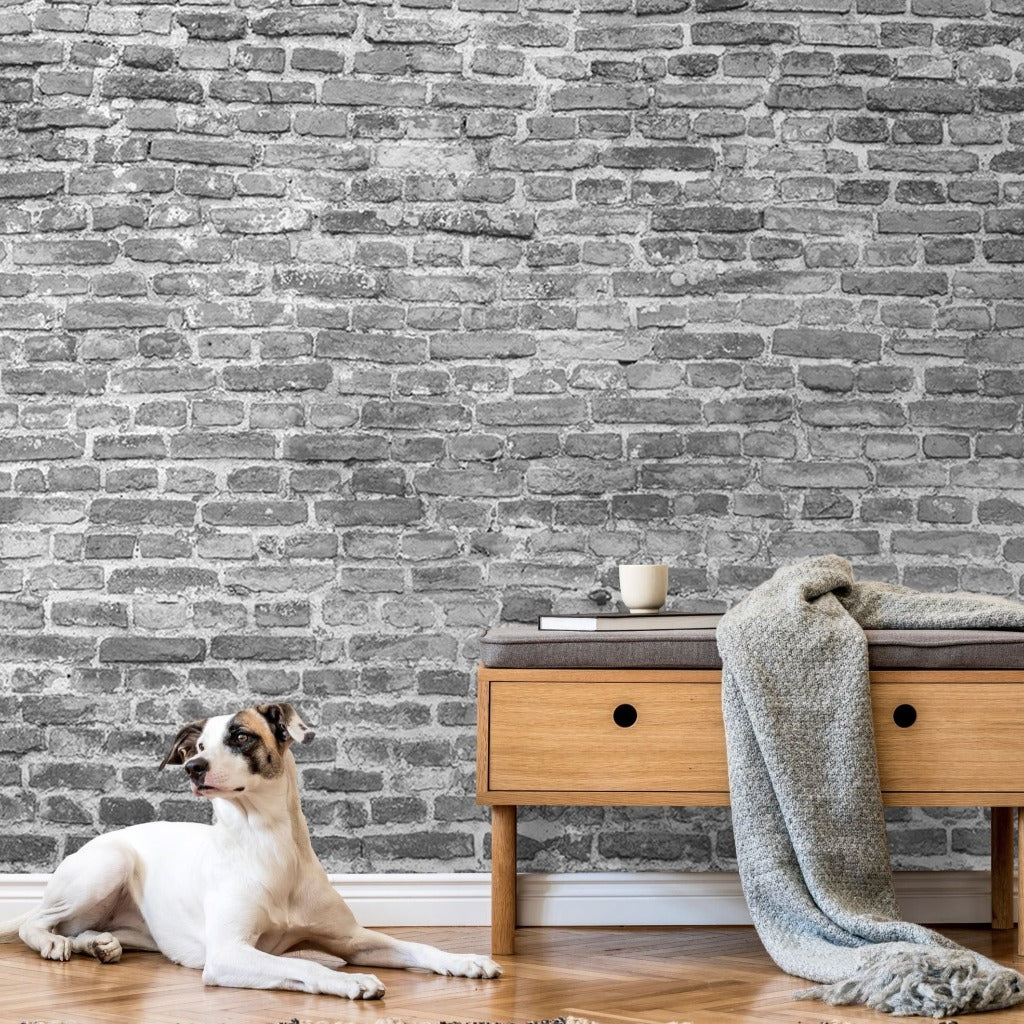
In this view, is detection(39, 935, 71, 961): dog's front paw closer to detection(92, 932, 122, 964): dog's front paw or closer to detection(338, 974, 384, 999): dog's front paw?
detection(92, 932, 122, 964): dog's front paw

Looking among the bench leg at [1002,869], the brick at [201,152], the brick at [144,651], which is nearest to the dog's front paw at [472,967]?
the brick at [144,651]

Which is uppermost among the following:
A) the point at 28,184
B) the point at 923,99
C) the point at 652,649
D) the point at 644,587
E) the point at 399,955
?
the point at 923,99

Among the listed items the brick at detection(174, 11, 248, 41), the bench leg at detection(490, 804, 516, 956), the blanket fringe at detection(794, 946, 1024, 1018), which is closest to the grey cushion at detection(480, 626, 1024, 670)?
the bench leg at detection(490, 804, 516, 956)

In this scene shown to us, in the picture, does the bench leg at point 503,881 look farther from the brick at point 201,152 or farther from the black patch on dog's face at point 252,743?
the brick at point 201,152

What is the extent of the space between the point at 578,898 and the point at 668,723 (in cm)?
68

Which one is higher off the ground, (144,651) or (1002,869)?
(144,651)

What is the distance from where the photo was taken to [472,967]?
2311 mm

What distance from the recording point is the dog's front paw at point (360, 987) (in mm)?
2115

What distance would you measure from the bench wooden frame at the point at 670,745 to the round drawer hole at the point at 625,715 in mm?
19

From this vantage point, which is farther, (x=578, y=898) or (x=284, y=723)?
(x=578, y=898)

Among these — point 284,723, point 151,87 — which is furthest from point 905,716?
point 151,87

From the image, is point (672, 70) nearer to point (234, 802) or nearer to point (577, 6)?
point (577, 6)

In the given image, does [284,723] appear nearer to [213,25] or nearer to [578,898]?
[578,898]

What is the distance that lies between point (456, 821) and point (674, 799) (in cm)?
A: 71
